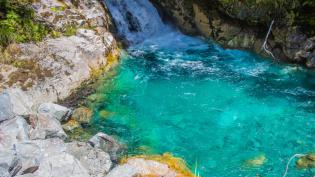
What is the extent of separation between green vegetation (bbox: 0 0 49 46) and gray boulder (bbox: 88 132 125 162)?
13.7 ft

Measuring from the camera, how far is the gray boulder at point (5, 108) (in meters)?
8.69

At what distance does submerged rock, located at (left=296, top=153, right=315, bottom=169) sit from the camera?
8047mm

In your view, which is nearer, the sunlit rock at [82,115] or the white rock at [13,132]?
the white rock at [13,132]

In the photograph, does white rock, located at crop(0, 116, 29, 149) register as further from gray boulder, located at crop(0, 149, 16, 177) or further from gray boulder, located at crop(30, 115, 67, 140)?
gray boulder, located at crop(0, 149, 16, 177)

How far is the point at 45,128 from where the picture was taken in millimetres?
8633

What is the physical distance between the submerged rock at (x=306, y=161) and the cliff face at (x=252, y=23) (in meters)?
4.25

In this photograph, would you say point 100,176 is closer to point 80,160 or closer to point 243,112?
point 80,160

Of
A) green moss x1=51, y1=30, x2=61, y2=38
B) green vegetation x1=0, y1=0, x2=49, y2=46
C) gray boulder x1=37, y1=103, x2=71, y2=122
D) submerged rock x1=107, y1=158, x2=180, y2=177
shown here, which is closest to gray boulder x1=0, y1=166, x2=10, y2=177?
submerged rock x1=107, y1=158, x2=180, y2=177

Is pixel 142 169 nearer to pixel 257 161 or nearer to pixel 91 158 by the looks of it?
pixel 91 158

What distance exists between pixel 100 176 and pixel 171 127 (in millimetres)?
2449

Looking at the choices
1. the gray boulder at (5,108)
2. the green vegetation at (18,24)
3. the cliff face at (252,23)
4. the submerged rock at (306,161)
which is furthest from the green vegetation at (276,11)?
the gray boulder at (5,108)

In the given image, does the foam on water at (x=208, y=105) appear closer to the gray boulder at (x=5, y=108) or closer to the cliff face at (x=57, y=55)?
the cliff face at (x=57, y=55)

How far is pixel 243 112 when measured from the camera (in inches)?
391

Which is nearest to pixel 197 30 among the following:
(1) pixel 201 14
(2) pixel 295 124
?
(1) pixel 201 14
